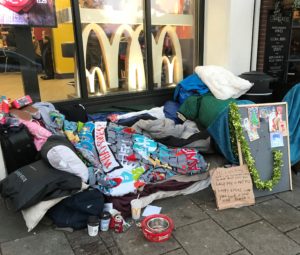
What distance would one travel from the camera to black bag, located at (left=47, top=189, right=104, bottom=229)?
239cm

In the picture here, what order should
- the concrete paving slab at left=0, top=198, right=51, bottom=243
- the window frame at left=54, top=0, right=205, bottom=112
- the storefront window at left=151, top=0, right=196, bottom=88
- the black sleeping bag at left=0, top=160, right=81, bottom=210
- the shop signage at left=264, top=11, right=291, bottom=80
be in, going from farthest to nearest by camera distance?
the shop signage at left=264, top=11, right=291, bottom=80 < the storefront window at left=151, top=0, right=196, bottom=88 < the window frame at left=54, top=0, right=205, bottom=112 < the concrete paving slab at left=0, top=198, right=51, bottom=243 < the black sleeping bag at left=0, top=160, right=81, bottom=210

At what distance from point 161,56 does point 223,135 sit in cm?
177

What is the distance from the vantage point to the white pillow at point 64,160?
7.91 ft

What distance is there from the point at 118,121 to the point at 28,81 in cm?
114

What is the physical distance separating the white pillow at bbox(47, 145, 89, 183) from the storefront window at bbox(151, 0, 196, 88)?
7.05 ft

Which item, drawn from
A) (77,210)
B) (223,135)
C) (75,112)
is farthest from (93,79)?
(77,210)

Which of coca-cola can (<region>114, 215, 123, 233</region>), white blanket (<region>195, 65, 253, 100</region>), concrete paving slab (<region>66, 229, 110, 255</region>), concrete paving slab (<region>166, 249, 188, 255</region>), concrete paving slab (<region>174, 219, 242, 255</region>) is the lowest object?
concrete paving slab (<region>174, 219, 242, 255</region>)

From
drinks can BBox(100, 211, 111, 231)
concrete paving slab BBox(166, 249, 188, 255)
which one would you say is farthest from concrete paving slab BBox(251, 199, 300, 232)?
drinks can BBox(100, 211, 111, 231)

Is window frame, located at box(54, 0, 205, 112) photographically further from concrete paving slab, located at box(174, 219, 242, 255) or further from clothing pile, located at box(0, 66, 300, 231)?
concrete paving slab, located at box(174, 219, 242, 255)

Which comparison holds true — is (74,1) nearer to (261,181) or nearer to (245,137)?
(245,137)

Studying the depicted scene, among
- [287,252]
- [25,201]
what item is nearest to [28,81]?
[25,201]

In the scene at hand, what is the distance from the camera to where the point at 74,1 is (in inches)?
135

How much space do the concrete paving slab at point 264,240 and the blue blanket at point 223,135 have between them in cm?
75

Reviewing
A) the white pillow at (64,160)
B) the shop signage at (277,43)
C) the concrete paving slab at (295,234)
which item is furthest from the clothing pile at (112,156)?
the shop signage at (277,43)
